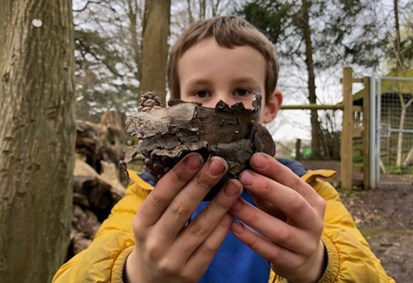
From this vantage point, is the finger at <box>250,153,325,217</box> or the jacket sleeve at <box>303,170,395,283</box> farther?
the jacket sleeve at <box>303,170,395,283</box>

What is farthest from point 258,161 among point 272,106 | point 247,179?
point 272,106

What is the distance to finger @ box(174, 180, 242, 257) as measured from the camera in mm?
1089

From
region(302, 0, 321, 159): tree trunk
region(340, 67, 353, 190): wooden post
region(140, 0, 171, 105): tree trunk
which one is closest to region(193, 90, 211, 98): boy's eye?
region(140, 0, 171, 105): tree trunk

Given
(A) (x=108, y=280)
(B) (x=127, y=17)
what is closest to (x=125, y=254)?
(A) (x=108, y=280)

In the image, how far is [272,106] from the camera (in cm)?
209

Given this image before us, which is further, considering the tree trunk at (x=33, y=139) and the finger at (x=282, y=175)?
the tree trunk at (x=33, y=139)

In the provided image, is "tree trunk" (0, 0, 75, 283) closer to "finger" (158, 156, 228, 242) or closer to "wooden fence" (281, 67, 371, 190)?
"finger" (158, 156, 228, 242)

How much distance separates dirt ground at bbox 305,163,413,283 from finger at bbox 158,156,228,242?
303 cm

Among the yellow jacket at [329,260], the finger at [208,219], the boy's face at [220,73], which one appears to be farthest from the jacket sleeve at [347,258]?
the boy's face at [220,73]

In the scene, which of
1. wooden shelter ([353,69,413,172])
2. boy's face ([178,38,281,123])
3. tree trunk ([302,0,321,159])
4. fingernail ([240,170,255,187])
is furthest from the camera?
tree trunk ([302,0,321,159])

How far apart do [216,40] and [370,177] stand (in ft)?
20.3

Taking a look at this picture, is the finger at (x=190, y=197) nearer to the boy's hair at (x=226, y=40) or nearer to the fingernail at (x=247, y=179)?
the fingernail at (x=247, y=179)

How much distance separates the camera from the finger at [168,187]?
3.32 ft

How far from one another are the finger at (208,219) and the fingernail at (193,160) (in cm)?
12
